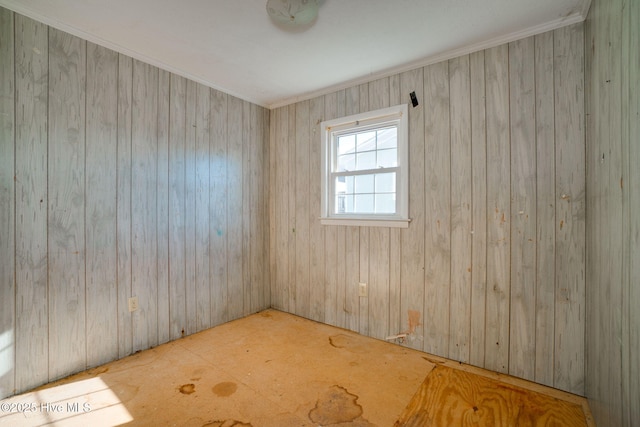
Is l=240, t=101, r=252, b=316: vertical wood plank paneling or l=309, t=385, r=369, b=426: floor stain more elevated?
l=240, t=101, r=252, b=316: vertical wood plank paneling

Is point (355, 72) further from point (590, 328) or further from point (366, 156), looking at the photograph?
point (590, 328)

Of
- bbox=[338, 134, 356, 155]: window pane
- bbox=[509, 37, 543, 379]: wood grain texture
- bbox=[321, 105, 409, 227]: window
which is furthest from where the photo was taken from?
bbox=[338, 134, 356, 155]: window pane

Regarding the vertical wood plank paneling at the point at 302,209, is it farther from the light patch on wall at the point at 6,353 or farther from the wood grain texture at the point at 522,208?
the light patch on wall at the point at 6,353

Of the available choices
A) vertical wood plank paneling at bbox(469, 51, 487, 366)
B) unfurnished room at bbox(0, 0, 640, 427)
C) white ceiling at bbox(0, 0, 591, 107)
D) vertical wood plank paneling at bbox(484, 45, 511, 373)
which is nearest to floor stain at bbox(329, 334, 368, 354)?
unfurnished room at bbox(0, 0, 640, 427)

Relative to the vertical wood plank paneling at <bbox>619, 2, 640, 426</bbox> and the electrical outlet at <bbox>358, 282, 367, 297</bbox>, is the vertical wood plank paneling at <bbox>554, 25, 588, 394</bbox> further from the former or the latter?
the electrical outlet at <bbox>358, 282, 367, 297</bbox>

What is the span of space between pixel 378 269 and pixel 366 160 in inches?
40.9

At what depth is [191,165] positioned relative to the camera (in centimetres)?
267

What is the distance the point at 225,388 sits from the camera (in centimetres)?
184

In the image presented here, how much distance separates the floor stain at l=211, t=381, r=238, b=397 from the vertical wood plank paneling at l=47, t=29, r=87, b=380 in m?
1.03

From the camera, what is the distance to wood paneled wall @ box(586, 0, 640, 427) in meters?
1.02

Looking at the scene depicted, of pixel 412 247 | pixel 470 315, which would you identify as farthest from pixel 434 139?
pixel 470 315

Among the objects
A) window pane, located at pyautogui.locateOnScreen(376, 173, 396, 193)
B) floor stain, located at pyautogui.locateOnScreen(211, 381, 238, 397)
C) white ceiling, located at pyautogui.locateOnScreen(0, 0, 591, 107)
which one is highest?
white ceiling, located at pyautogui.locateOnScreen(0, 0, 591, 107)

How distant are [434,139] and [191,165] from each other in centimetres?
217

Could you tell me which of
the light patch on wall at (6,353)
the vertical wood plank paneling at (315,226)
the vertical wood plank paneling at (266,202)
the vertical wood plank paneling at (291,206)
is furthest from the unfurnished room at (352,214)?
the vertical wood plank paneling at (266,202)
